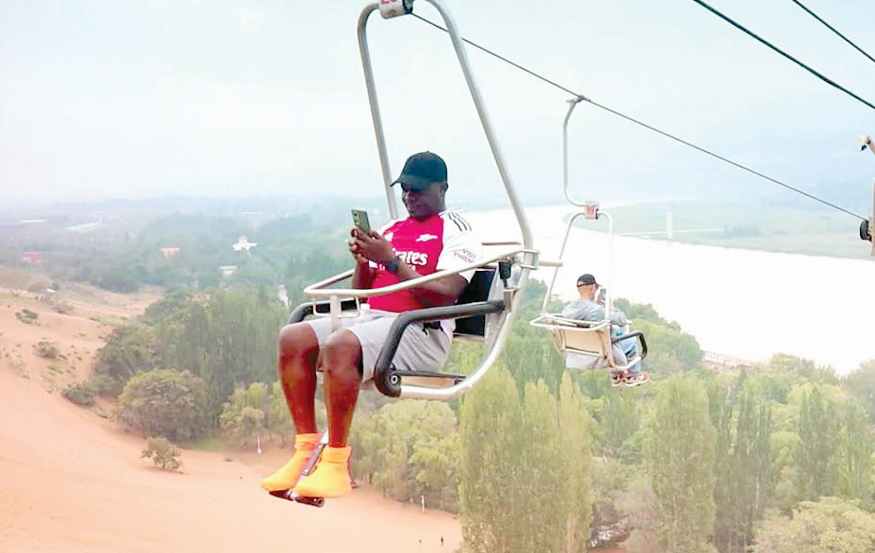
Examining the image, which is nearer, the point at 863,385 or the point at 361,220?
the point at 361,220

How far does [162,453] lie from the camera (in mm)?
22375

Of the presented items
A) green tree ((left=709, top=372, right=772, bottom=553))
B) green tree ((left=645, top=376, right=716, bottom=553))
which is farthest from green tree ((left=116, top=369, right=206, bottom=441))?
green tree ((left=709, top=372, right=772, bottom=553))

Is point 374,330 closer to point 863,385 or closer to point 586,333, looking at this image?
point 586,333

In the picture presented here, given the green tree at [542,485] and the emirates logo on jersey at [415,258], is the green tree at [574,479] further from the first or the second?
the emirates logo on jersey at [415,258]

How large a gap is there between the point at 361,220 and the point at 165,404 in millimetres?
21956

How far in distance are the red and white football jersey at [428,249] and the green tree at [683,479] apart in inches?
597

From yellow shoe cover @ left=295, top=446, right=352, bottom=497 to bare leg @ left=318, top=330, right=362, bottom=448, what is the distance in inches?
0.8

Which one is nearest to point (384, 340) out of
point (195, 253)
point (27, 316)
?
point (27, 316)

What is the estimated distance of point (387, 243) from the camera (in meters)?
1.91

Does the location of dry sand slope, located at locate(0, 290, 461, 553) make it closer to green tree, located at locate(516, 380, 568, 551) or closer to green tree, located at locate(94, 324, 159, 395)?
green tree, located at locate(94, 324, 159, 395)

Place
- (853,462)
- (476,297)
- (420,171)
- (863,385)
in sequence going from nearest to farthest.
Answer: (420,171)
(476,297)
(853,462)
(863,385)

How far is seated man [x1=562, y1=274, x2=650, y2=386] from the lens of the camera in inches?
167

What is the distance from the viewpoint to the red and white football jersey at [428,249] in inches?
79.5

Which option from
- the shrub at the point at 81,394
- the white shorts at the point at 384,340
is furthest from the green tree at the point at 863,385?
the white shorts at the point at 384,340
